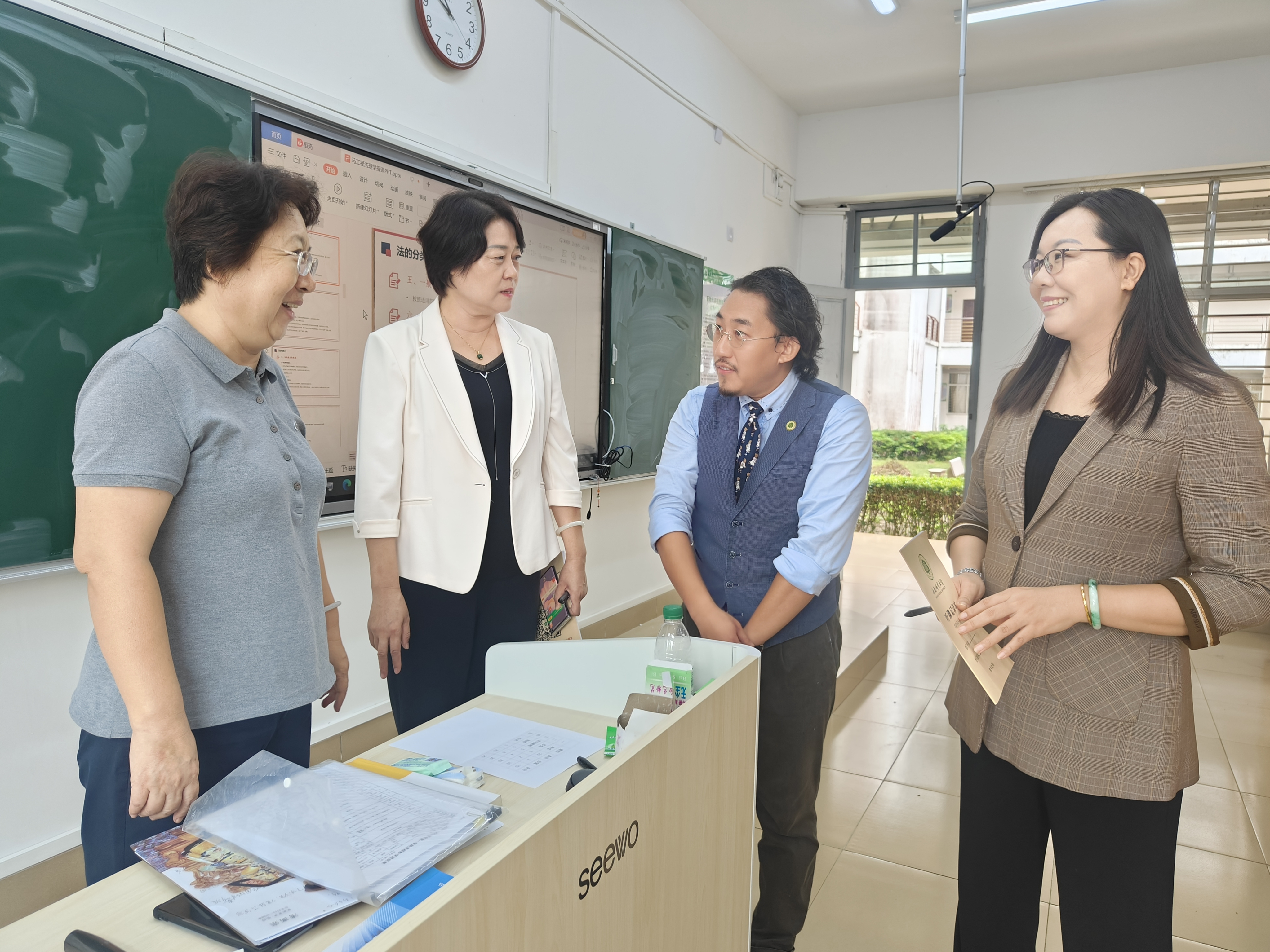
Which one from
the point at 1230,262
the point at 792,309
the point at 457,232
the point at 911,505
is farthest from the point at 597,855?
the point at 911,505

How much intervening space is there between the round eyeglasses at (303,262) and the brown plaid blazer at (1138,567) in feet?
4.03

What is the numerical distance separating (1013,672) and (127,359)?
1.44 metres


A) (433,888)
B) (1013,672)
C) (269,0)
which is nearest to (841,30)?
(269,0)

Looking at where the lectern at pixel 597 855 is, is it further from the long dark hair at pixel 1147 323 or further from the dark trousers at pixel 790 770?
the long dark hair at pixel 1147 323

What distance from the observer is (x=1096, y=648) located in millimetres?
1216

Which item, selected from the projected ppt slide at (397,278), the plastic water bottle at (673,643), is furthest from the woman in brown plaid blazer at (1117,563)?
the projected ppt slide at (397,278)

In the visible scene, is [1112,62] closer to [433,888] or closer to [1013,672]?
[1013,672]

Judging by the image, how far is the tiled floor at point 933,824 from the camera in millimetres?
2084

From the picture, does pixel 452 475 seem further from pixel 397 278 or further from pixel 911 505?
pixel 911 505

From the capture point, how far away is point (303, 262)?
1.24 m

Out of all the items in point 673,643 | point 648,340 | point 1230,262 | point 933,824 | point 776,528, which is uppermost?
point 1230,262

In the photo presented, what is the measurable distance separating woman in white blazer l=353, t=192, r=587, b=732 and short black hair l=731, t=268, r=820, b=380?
Result: 1.88ft

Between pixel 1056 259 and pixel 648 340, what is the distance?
3.04 meters

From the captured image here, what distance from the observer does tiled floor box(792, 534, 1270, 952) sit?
2.08m
